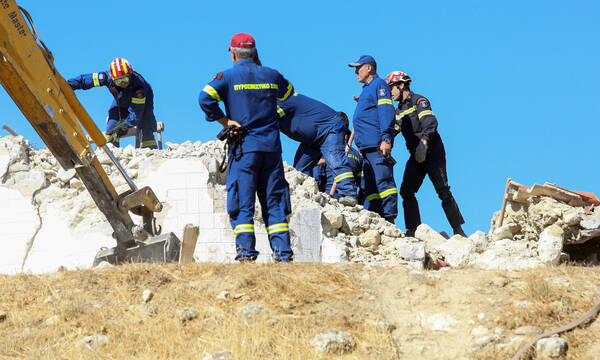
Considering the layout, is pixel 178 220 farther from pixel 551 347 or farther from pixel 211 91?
pixel 551 347

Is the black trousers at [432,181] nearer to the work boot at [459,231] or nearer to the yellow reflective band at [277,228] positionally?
the work boot at [459,231]

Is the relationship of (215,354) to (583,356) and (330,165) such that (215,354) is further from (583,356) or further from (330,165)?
(330,165)

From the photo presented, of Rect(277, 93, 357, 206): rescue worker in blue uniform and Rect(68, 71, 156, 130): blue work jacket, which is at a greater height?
Rect(68, 71, 156, 130): blue work jacket

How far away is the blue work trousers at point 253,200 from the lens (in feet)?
24.5

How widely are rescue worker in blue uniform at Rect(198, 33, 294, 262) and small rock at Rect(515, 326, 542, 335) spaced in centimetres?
264

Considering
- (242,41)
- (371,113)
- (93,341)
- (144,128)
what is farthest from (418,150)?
(93,341)

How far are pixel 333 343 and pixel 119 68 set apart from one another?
7996mm

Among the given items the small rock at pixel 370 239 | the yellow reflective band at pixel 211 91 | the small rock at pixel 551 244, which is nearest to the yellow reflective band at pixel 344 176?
the small rock at pixel 370 239

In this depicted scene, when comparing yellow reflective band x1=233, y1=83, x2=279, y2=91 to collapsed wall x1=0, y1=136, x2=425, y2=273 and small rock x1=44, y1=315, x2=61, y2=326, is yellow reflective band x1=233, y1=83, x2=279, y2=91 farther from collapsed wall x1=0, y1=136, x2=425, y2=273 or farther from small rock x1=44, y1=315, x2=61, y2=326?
collapsed wall x1=0, y1=136, x2=425, y2=273

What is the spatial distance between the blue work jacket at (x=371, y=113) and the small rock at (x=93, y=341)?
5697 mm

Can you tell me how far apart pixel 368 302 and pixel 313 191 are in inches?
215

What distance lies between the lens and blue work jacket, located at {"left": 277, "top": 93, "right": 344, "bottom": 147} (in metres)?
11.0

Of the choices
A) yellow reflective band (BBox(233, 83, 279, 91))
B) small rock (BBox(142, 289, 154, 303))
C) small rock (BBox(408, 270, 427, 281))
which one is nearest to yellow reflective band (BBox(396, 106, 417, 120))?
yellow reflective band (BBox(233, 83, 279, 91))

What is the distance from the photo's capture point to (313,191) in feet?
37.3
